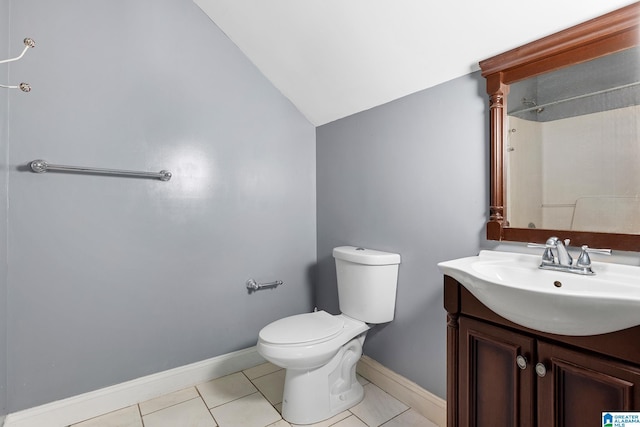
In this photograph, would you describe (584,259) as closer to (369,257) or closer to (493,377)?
(493,377)

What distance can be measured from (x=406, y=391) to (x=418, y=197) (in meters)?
1.02

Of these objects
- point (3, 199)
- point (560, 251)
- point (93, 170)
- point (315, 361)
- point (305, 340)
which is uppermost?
point (93, 170)

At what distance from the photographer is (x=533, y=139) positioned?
125 cm

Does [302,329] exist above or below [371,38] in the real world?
below

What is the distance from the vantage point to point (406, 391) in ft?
5.45

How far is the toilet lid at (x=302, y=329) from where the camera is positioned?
149cm

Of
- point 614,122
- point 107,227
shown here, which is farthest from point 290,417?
point 614,122

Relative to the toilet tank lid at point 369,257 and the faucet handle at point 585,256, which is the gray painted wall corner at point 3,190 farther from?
the faucet handle at point 585,256

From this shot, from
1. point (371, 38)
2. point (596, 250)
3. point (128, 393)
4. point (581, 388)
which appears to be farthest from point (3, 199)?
point (596, 250)

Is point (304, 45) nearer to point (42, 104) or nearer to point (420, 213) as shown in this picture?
point (420, 213)

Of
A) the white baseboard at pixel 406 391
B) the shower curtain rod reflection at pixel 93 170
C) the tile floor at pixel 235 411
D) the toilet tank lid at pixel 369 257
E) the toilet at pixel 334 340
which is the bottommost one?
the tile floor at pixel 235 411

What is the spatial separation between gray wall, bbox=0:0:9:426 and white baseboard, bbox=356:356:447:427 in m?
1.73

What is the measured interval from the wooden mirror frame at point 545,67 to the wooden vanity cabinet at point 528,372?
39 centimetres

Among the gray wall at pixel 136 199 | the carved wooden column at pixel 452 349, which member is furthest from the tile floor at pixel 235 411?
the carved wooden column at pixel 452 349
